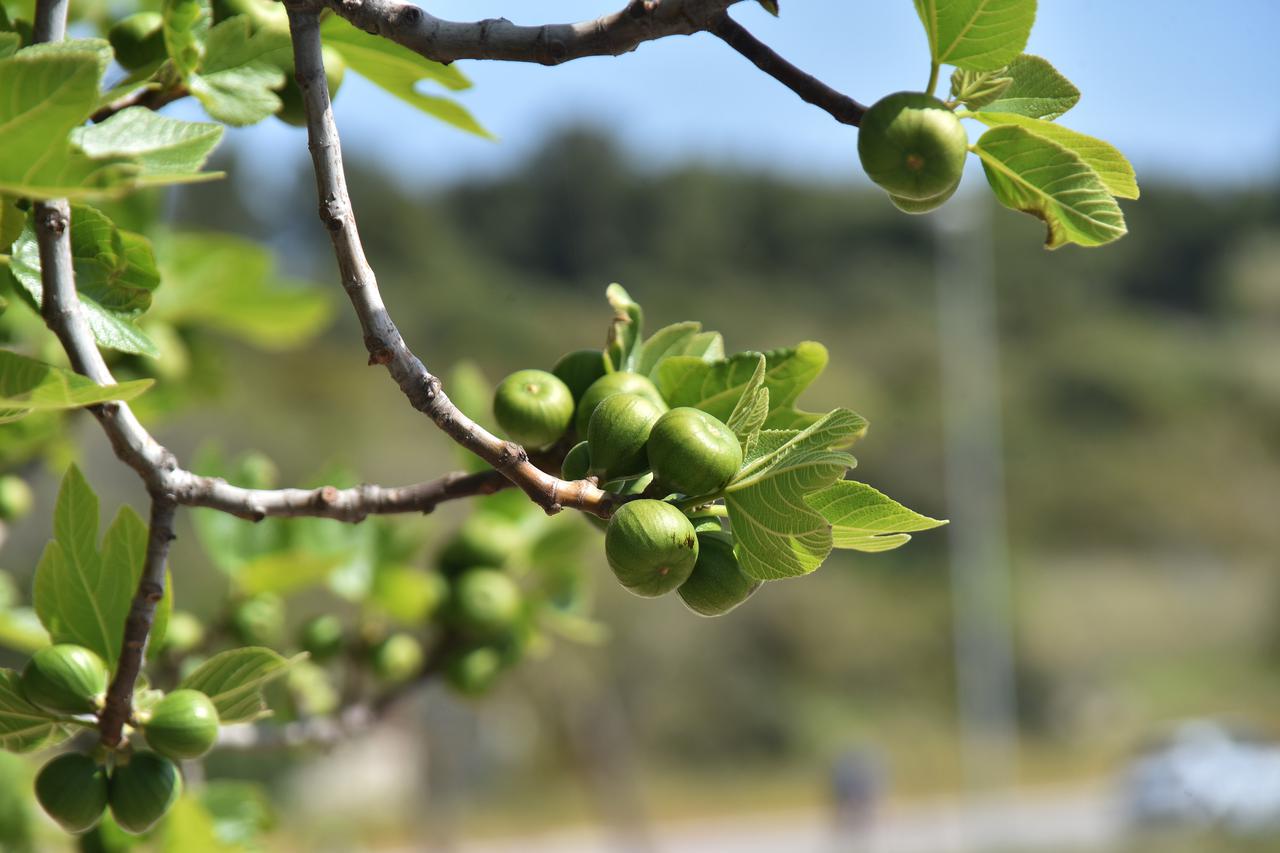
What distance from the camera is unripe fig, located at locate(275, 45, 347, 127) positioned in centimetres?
98

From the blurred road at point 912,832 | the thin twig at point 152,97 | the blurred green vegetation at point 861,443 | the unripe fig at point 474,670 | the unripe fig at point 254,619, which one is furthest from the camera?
the blurred green vegetation at point 861,443

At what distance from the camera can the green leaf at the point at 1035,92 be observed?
29.5 inches

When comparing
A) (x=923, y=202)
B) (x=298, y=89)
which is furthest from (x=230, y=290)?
(x=923, y=202)

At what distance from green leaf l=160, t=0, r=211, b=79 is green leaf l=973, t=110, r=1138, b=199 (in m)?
0.53

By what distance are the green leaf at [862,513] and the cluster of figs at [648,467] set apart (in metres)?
0.06

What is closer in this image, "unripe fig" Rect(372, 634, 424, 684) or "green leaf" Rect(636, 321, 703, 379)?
"green leaf" Rect(636, 321, 703, 379)

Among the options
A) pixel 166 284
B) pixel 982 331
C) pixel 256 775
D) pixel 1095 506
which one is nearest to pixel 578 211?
pixel 982 331

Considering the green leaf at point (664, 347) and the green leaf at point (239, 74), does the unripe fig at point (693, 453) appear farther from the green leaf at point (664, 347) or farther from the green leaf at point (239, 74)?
the green leaf at point (239, 74)

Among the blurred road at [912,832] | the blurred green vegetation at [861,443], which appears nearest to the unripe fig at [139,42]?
the blurred green vegetation at [861,443]

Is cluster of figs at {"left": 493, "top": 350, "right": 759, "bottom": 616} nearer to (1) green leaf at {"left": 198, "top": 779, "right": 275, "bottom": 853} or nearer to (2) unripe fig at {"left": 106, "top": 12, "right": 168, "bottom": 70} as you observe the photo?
(2) unripe fig at {"left": 106, "top": 12, "right": 168, "bottom": 70}

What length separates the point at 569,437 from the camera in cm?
91

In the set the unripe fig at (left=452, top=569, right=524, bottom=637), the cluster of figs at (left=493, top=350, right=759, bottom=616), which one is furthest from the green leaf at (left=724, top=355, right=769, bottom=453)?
the unripe fig at (left=452, top=569, right=524, bottom=637)

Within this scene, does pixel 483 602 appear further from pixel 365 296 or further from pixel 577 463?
pixel 365 296

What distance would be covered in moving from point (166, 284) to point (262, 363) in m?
25.0
